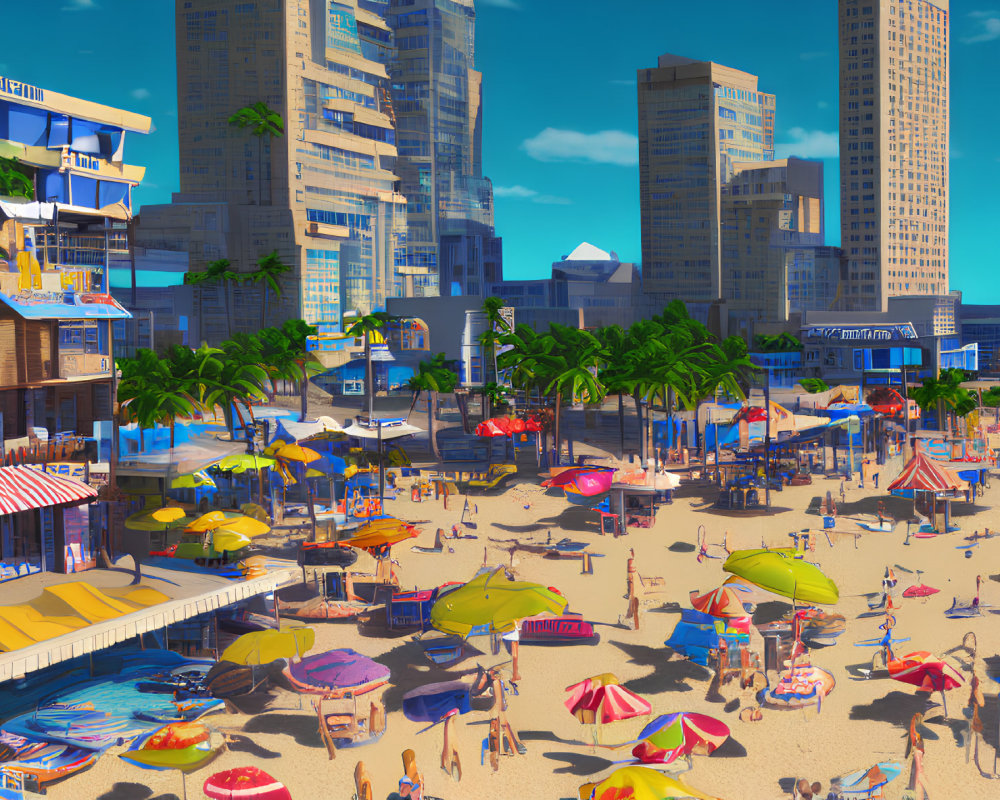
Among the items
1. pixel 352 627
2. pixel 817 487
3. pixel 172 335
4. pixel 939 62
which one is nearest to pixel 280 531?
pixel 352 627

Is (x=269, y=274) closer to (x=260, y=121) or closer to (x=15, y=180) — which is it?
(x=260, y=121)

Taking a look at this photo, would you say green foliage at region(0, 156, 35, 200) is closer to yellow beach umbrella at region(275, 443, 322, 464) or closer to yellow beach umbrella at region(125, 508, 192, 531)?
yellow beach umbrella at region(125, 508, 192, 531)

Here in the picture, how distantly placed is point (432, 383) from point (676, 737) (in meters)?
45.7

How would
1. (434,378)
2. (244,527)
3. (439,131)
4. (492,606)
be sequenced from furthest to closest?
1. (439,131)
2. (434,378)
3. (244,527)
4. (492,606)

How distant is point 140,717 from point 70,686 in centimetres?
319

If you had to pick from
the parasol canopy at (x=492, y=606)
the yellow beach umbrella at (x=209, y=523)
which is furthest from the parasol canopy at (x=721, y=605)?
the yellow beach umbrella at (x=209, y=523)

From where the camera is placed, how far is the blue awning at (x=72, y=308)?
2850cm

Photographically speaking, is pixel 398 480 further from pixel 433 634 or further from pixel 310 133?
pixel 310 133

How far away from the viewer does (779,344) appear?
109 m

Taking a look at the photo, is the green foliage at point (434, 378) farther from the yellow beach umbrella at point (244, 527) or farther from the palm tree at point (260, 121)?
the yellow beach umbrella at point (244, 527)

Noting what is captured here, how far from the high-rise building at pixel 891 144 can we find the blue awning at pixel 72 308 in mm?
133037

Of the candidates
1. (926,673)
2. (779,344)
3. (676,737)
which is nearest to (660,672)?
(676,737)

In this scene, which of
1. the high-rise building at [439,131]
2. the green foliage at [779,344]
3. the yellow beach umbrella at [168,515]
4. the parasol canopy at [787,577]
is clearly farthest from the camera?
the high-rise building at [439,131]

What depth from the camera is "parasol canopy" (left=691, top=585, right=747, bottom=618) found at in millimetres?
25719
